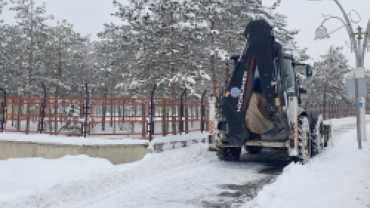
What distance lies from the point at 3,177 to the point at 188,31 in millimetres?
11094

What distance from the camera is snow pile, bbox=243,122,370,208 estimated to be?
5309 millimetres

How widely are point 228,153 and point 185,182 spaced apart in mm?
3234

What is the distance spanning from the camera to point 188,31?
16.8 m

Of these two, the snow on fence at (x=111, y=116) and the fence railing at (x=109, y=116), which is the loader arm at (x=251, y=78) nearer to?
the snow on fence at (x=111, y=116)

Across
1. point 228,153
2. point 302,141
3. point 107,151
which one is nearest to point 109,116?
point 107,151

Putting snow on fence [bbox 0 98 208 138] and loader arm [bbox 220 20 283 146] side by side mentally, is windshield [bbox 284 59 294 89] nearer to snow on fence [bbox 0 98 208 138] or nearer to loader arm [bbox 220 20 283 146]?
loader arm [bbox 220 20 283 146]

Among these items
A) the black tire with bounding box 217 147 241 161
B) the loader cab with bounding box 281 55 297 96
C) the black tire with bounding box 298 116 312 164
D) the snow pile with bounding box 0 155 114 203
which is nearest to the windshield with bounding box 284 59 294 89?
the loader cab with bounding box 281 55 297 96

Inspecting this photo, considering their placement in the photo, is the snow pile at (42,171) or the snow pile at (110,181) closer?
the snow pile at (110,181)

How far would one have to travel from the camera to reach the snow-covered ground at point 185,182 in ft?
18.9

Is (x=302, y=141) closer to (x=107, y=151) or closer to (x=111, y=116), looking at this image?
(x=111, y=116)

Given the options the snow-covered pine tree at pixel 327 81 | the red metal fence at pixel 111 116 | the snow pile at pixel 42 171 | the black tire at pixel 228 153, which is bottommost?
the snow pile at pixel 42 171

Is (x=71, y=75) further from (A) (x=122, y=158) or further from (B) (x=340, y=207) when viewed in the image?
(B) (x=340, y=207)

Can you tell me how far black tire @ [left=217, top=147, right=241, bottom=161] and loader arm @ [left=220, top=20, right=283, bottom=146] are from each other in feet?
3.28

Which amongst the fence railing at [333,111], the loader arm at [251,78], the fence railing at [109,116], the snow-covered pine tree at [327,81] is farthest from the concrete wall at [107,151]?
the snow-covered pine tree at [327,81]
